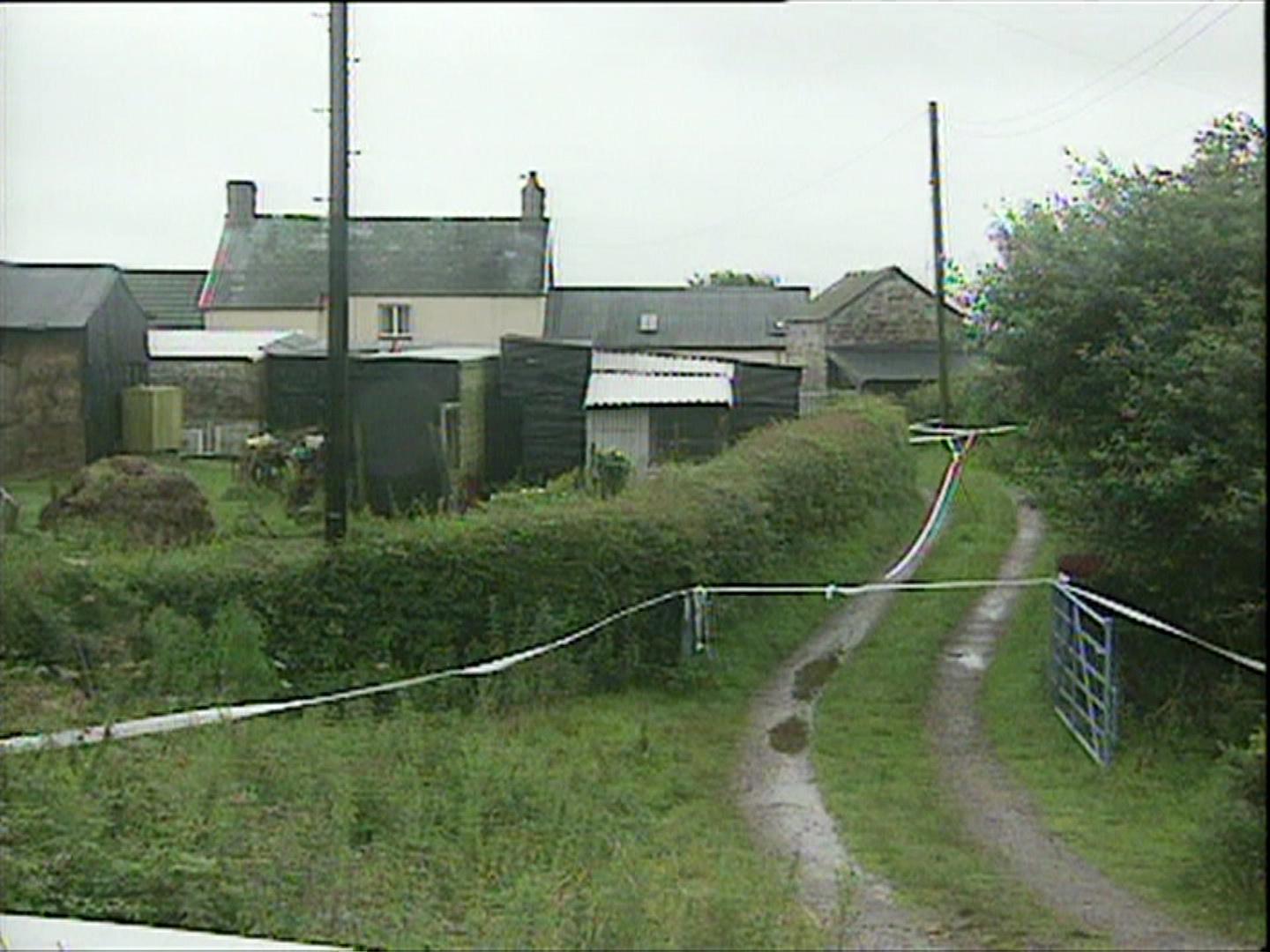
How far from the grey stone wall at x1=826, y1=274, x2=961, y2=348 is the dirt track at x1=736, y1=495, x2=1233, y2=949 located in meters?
13.1

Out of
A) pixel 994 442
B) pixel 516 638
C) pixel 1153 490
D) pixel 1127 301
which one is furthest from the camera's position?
pixel 994 442

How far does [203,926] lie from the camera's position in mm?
4012

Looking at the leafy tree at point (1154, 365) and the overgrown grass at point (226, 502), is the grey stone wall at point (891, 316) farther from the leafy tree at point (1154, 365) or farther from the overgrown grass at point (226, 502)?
the leafy tree at point (1154, 365)

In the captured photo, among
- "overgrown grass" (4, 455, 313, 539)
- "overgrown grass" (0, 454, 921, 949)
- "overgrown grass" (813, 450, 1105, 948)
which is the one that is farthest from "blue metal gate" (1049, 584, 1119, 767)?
"overgrown grass" (4, 455, 313, 539)

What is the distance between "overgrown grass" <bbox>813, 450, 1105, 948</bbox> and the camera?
5020 millimetres

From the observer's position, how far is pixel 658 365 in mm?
16703

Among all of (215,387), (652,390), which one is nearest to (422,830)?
(652,390)

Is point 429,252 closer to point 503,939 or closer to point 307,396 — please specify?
point 307,396

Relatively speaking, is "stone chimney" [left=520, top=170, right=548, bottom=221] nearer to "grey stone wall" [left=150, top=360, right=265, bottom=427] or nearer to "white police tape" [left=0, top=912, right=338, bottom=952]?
"grey stone wall" [left=150, top=360, right=265, bottom=427]

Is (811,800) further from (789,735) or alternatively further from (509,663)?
(509,663)

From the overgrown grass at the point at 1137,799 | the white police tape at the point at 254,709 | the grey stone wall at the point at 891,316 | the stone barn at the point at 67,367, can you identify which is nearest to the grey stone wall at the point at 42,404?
the stone barn at the point at 67,367

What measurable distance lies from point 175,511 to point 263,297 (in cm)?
794

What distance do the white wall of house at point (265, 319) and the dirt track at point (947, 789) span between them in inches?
339

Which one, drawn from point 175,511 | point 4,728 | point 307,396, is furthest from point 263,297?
point 4,728
